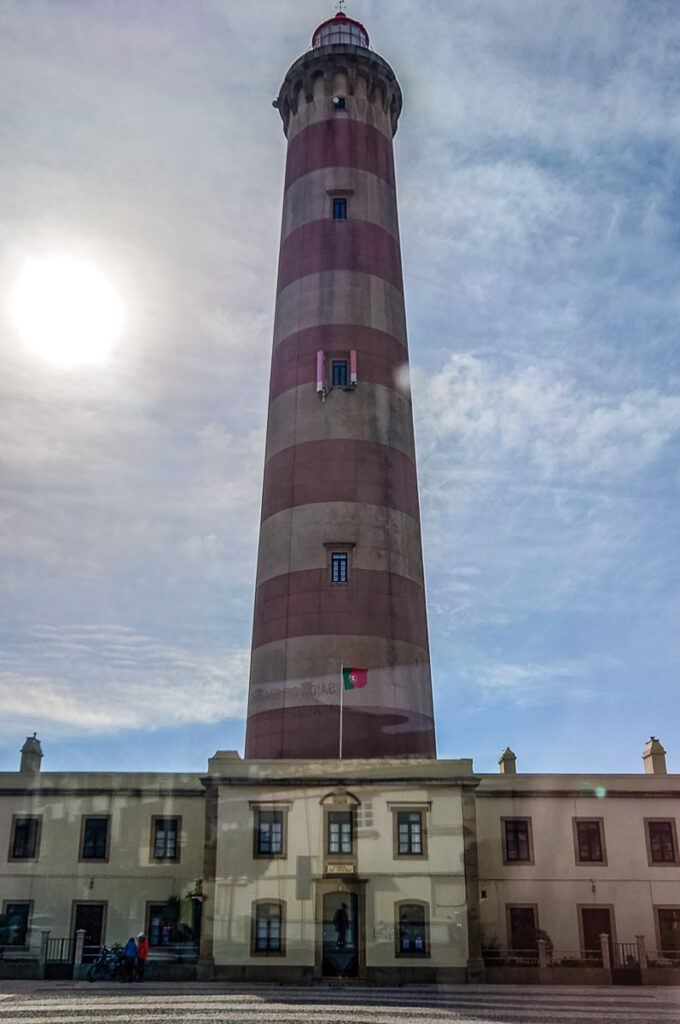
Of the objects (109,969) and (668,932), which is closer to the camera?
(109,969)

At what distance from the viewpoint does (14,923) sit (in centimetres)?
3369

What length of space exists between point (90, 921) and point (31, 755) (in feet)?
A: 25.0

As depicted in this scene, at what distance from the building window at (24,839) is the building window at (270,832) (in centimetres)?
883

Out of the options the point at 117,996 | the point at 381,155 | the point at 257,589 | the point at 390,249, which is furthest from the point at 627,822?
the point at 381,155

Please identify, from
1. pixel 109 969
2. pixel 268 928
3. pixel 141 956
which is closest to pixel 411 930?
pixel 268 928

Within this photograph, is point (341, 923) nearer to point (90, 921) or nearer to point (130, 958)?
point (130, 958)

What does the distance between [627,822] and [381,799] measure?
30.0 feet

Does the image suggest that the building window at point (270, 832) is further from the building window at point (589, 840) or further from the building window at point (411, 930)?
the building window at point (589, 840)

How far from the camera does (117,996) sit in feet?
80.5

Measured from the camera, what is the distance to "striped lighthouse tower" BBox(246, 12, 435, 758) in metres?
34.4

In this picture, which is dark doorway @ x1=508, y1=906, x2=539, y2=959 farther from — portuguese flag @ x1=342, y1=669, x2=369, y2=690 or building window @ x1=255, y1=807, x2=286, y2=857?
portuguese flag @ x1=342, y1=669, x2=369, y2=690

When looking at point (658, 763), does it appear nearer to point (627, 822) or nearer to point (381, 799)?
point (627, 822)

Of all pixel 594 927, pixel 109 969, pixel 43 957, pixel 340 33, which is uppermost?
pixel 340 33

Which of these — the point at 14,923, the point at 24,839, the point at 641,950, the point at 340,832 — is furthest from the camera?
the point at 24,839
